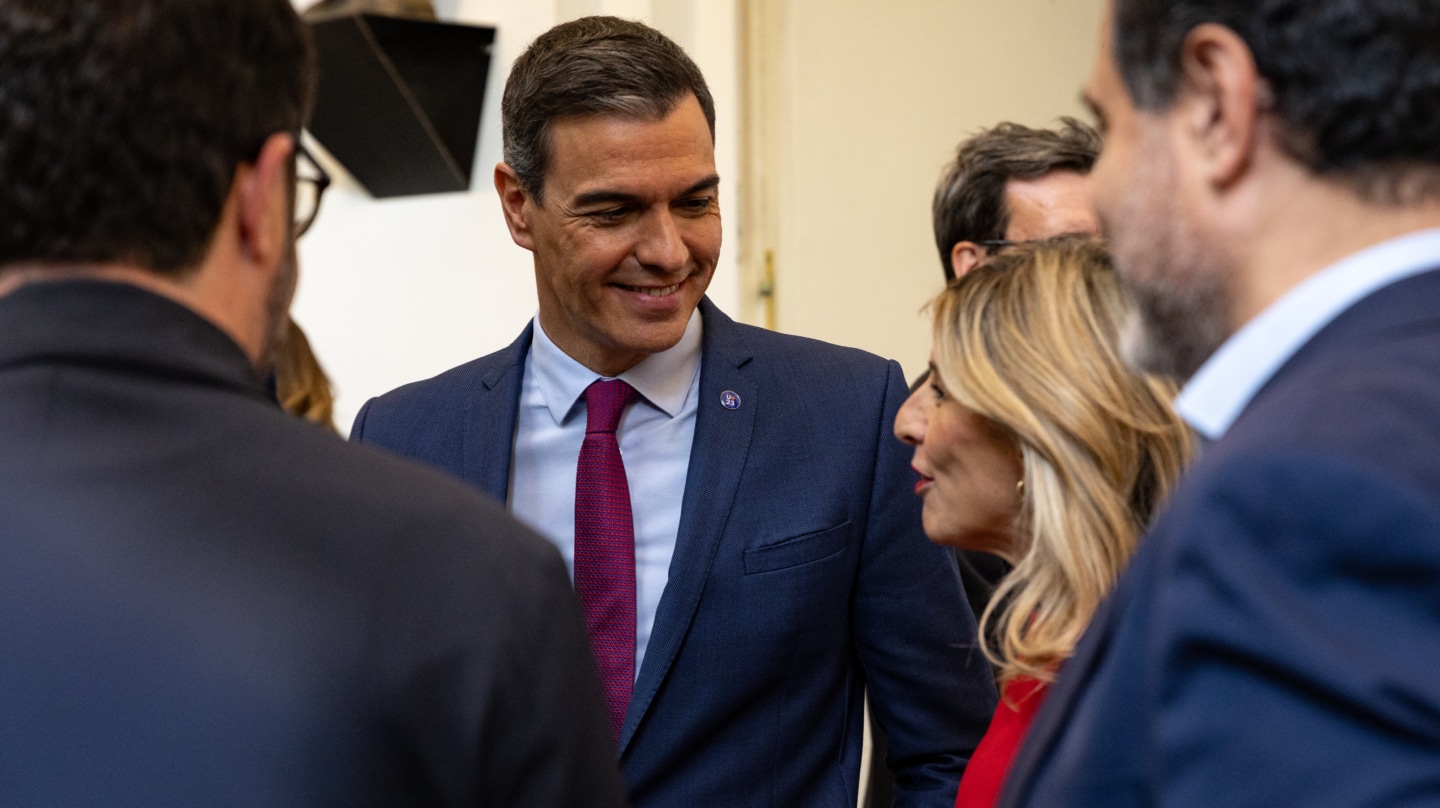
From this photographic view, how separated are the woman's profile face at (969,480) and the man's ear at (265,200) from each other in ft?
2.91

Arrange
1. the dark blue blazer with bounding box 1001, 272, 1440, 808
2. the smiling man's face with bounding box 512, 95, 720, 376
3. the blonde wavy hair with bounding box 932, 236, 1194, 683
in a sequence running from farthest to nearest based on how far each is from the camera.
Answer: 1. the smiling man's face with bounding box 512, 95, 720, 376
2. the blonde wavy hair with bounding box 932, 236, 1194, 683
3. the dark blue blazer with bounding box 1001, 272, 1440, 808

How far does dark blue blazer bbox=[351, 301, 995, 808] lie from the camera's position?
5.28ft

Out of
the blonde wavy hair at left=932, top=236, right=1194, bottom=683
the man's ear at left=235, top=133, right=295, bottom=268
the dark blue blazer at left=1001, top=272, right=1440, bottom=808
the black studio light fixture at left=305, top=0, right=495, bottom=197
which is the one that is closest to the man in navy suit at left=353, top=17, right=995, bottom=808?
the blonde wavy hair at left=932, top=236, right=1194, bottom=683

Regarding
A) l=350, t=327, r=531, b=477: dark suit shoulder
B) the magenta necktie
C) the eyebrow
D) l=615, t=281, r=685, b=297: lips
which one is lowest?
the magenta necktie

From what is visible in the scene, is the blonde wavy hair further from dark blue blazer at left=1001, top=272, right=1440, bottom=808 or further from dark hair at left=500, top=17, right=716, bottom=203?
dark blue blazer at left=1001, top=272, right=1440, bottom=808

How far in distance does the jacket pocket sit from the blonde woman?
175 millimetres

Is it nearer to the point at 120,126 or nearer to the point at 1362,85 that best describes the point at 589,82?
the point at 120,126

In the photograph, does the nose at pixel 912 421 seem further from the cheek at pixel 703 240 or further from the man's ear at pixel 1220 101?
the man's ear at pixel 1220 101

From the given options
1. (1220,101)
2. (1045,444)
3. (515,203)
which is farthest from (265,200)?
(515,203)

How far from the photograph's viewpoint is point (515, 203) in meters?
1.93

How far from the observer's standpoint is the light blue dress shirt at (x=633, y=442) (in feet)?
5.64

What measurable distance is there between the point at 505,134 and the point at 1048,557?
98 cm

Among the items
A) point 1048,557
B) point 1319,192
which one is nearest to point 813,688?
point 1048,557

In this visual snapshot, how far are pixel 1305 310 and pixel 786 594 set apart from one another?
0.97 m
